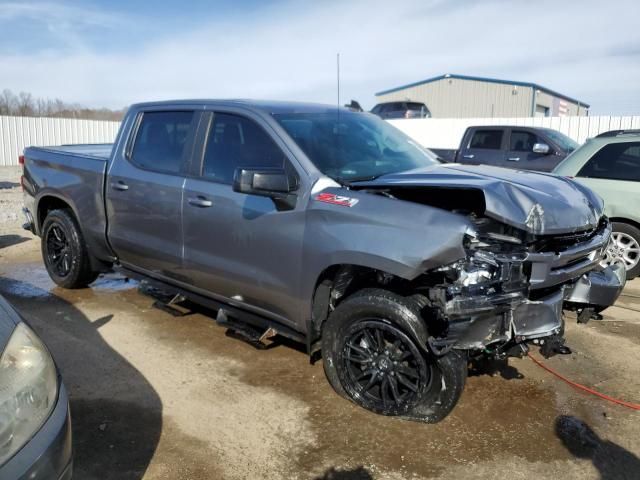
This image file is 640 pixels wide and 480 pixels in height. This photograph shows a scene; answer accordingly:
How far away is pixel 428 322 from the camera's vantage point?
3.27 meters

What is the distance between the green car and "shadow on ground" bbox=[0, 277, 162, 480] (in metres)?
5.42

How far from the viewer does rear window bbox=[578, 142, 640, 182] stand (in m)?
6.60

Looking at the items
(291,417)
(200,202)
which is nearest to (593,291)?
(291,417)

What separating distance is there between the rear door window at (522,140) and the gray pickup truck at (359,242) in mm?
7505

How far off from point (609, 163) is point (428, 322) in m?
4.74

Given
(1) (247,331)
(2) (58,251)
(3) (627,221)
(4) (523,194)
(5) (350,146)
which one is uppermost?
(5) (350,146)

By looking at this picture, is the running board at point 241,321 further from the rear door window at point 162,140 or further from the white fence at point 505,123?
the white fence at point 505,123

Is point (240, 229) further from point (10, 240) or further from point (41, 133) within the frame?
point (41, 133)

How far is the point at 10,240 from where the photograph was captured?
28.5 ft

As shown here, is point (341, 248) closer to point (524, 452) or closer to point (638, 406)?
point (524, 452)

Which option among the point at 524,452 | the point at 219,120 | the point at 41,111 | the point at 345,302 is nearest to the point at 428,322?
the point at 345,302

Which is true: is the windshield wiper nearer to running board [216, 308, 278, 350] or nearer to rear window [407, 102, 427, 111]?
running board [216, 308, 278, 350]

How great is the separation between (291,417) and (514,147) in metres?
9.67

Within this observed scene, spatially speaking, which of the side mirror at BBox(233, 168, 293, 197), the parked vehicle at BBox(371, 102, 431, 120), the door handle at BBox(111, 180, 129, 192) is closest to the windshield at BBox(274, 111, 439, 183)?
the side mirror at BBox(233, 168, 293, 197)
